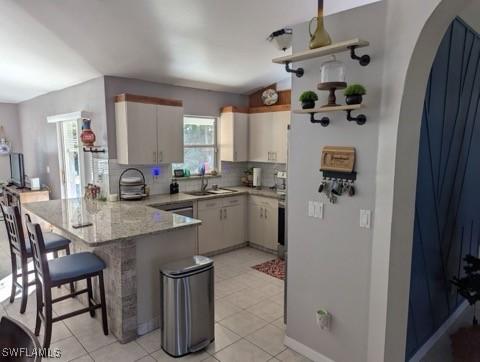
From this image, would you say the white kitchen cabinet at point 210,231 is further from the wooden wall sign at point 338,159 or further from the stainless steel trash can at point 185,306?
the wooden wall sign at point 338,159

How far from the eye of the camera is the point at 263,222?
4.95m

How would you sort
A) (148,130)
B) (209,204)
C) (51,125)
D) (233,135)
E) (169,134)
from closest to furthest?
(148,130) < (169,134) < (209,204) < (233,135) < (51,125)

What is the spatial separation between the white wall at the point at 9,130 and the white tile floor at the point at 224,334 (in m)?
5.28

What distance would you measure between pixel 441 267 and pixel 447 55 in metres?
1.79

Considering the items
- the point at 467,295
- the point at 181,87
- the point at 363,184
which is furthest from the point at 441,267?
the point at 181,87

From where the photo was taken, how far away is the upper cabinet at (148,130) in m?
4.06

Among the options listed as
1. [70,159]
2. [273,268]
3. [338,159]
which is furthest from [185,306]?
[70,159]

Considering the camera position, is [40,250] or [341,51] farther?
[40,250]

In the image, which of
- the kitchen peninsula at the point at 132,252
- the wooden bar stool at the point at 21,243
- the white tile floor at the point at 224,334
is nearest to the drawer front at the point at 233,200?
the white tile floor at the point at 224,334

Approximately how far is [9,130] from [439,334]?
8.79 m

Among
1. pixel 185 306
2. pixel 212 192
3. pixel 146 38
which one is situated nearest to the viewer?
pixel 185 306

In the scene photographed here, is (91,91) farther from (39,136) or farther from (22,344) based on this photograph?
(22,344)

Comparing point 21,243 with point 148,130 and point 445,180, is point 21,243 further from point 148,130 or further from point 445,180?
point 445,180

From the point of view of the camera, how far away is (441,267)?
2832mm
